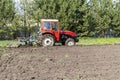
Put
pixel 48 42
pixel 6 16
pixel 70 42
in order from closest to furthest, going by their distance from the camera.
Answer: pixel 48 42 → pixel 70 42 → pixel 6 16

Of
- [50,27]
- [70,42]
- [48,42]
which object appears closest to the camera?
[50,27]

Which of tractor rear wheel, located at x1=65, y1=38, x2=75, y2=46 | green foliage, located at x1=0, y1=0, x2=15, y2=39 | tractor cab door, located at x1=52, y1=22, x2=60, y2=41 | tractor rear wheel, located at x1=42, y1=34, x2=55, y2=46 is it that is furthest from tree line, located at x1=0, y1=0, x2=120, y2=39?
tractor rear wheel, located at x1=42, y1=34, x2=55, y2=46

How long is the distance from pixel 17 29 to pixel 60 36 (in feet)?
50.1

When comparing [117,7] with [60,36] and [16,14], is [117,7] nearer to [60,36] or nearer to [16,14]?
[16,14]

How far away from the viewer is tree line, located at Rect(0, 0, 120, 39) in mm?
39438

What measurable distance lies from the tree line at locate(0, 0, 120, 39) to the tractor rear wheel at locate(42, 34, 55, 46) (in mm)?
14230

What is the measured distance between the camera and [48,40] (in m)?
24.9

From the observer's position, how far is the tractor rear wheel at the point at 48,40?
24797 millimetres

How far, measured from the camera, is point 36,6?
40.4 meters

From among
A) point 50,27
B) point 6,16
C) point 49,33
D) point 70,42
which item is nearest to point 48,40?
point 49,33

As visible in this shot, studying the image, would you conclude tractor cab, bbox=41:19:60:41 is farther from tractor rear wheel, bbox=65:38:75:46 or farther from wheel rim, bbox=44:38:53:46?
tractor rear wheel, bbox=65:38:75:46

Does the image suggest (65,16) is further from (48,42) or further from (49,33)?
(48,42)

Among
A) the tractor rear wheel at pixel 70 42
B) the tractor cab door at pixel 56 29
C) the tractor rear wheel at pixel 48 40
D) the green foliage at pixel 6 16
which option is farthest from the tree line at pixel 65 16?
the tractor rear wheel at pixel 48 40

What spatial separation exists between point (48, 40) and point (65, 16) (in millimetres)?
15233
